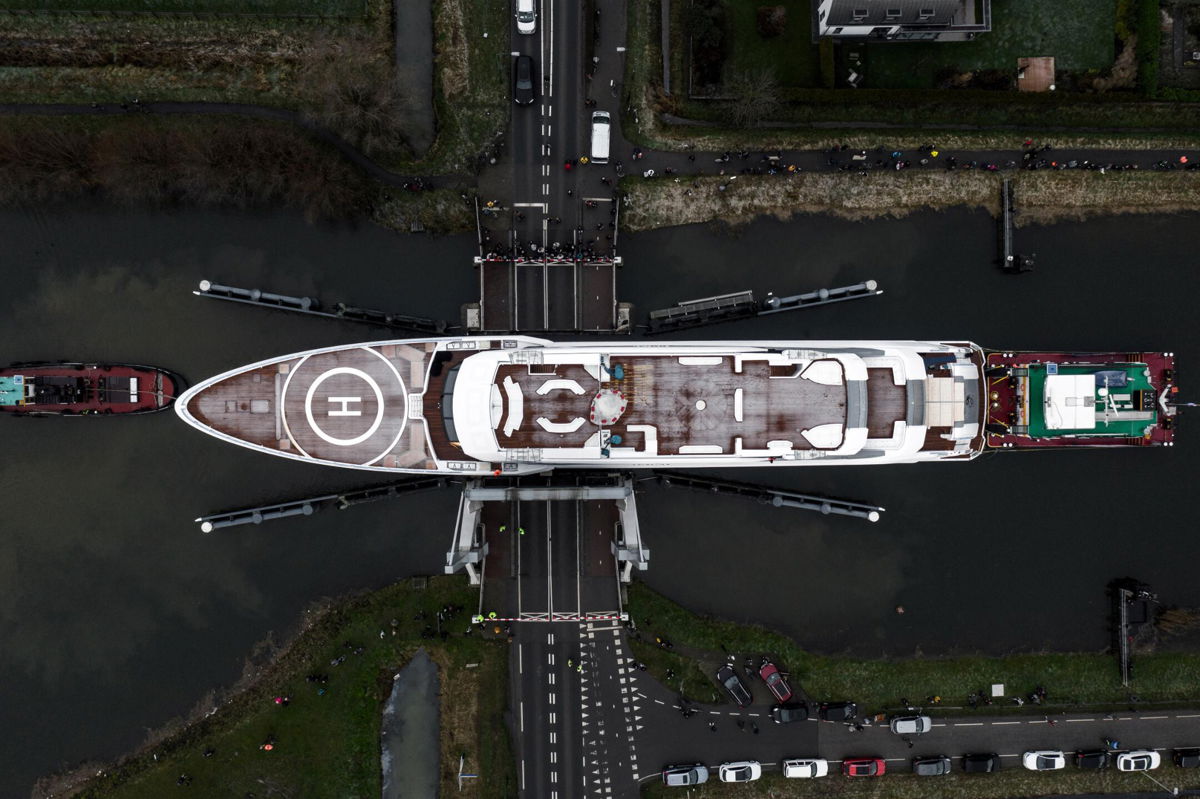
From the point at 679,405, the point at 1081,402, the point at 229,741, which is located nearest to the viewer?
the point at 679,405

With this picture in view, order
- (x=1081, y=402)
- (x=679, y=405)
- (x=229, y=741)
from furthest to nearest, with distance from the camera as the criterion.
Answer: (x=229, y=741)
(x=1081, y=402)
(x=679, y=405)

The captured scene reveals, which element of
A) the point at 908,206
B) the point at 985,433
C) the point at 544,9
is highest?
the point at 544,9

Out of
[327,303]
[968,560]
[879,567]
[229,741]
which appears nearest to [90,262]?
[327,303]

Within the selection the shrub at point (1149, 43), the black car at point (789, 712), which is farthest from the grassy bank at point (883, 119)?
the black car at point (789, 712)

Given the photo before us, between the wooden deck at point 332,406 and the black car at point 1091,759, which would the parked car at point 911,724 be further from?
the wooden deck at point 332,406

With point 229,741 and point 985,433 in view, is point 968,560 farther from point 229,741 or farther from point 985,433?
point 229,741

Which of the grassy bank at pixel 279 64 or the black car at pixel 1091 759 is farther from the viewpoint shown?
the black car at pixel 1091 759

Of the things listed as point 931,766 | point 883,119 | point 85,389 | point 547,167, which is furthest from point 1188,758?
point 85,389

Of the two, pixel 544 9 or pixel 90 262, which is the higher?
pixel 544 9
